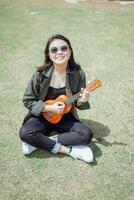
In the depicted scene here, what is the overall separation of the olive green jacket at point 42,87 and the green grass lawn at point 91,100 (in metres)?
0.65

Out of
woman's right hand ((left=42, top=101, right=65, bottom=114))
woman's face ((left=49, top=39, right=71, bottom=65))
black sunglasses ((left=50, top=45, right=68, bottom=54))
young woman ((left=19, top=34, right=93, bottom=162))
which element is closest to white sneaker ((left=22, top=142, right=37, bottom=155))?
young woman ((left=19, top=34, right=93, bottom=162))

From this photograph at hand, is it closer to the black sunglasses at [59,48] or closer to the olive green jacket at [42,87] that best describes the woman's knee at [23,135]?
the olive green jacket at [42,87]

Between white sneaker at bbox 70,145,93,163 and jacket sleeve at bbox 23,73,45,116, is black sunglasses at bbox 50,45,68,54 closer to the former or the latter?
jacket sleeve at bbox 23,73,45,116

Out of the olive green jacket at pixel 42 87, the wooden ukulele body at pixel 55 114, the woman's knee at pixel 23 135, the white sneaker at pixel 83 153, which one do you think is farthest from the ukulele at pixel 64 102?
the white sneaker at pixel 83 153

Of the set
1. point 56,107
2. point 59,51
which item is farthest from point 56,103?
point 59,51

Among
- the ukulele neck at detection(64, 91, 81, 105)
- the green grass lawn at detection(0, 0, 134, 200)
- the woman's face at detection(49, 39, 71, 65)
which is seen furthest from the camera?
the ukulele neck at detection(64, 91, 81, 105)

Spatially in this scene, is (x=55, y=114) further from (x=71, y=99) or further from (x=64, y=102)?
(x=71, y=99)

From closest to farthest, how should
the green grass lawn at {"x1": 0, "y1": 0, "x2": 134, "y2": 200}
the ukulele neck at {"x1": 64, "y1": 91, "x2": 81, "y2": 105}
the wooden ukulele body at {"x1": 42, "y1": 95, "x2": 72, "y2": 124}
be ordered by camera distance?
the green grass lawn at {"x1": 0, "y1": 0, "x2": 134, "y2": 200} → the ukulele neck at {"x1": 64, "y1": 91, "x2": 81, "y2": 105} → the wooden ukulele body at {"x1": 42, "y1": 95, "x2": 72, "y2": 124}

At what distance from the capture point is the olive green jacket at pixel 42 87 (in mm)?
4840

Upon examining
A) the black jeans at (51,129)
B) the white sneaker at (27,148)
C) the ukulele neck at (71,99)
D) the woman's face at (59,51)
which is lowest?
the white sneaker at (27,148)

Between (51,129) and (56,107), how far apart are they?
A: 0.57 metres

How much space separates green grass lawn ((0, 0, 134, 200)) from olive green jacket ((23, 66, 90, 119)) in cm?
65

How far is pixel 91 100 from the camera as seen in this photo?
6363 mm

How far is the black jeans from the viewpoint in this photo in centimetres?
481
